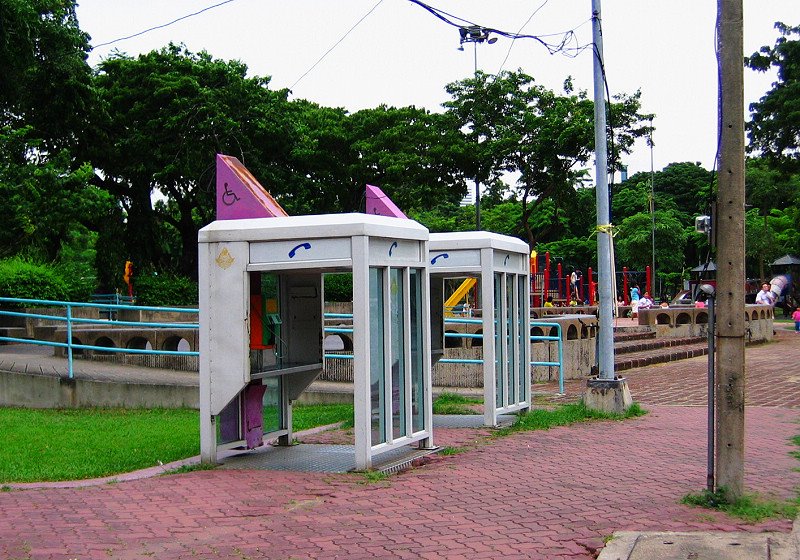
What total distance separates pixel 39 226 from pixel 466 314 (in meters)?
11.6

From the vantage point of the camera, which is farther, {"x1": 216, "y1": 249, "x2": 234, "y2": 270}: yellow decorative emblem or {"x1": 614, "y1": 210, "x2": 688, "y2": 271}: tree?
{"x1": 614, "y1": 210, "x2": 688, "y2": 271}: tree

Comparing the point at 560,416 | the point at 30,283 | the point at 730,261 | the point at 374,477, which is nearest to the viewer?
the point at 730,261

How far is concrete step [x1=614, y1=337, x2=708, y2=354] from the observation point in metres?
22.0

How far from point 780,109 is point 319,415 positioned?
3000 cm

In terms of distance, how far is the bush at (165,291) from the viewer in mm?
30812

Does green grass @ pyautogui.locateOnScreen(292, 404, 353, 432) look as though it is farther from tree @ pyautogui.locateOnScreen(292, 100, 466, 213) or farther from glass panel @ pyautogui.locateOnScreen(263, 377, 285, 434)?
tree @ pyautogui.locateOnScreen(292, 100, 466, 213)

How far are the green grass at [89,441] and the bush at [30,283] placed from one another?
26.5ft

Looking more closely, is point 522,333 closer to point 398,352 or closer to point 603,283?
point 603,283

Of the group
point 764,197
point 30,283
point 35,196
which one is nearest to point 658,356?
point 30,283

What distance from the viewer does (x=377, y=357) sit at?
8609 mm

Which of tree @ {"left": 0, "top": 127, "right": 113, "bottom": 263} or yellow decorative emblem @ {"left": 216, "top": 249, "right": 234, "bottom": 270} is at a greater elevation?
tree @ {"left": 0, "top": 127, "right": 113, "bottom": 263}

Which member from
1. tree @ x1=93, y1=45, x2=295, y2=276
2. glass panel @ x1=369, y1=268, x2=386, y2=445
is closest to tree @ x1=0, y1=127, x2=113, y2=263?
tree @ x1=93, y1=45, x2=295, y2=276

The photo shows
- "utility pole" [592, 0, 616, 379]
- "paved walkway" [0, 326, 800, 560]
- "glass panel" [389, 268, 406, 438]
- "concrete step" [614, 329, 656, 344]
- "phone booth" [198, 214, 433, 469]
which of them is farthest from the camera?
"concrete step" [614, 329, 656, 344]

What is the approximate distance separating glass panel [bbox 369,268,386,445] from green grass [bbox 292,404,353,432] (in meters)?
2.90
